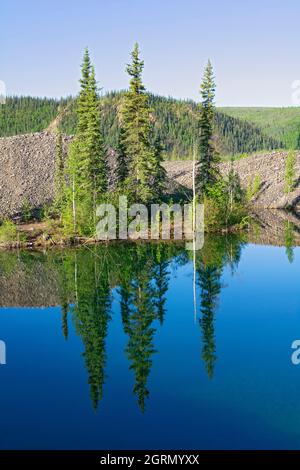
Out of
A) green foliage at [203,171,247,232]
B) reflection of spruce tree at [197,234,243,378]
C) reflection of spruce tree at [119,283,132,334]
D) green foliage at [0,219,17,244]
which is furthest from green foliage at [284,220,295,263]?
green foliage at [0,219,17,244]

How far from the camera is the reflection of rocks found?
4656 cm

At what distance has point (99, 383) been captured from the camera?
1617cm

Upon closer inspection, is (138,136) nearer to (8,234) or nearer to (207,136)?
(207,136)

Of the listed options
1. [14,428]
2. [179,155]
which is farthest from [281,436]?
[179,155]

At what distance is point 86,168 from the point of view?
46.2 metres

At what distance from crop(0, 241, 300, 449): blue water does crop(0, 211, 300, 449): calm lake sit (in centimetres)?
4

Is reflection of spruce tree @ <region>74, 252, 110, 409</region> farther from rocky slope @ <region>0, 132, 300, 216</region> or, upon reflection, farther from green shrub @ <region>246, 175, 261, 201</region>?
green shrub @ <region>246, 175, 261, 201</region>

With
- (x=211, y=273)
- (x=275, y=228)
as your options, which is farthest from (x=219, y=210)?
(x=211, y=273)

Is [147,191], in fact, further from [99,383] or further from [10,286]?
[99,383]

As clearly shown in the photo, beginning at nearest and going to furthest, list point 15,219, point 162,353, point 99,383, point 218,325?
point 99,383 < point 162,353 < point 218,325 < point 15,219

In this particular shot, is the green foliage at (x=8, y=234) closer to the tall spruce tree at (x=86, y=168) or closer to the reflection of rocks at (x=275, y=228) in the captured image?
the tall spruce tree at (x=86, y=168)

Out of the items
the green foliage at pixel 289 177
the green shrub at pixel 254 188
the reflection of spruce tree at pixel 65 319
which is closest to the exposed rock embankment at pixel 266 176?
the green shrub at pixel 254 188

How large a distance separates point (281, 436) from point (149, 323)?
9.74m
